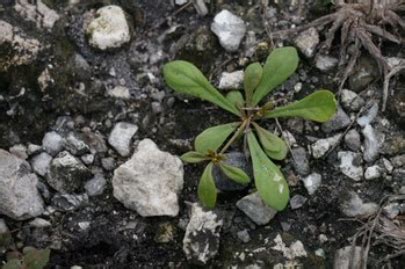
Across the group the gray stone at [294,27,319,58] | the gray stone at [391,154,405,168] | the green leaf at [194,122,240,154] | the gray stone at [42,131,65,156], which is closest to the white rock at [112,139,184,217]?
the green leaf at [194,122,240,154]

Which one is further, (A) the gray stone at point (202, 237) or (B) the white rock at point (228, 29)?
(B) the white rock at point (228, 29)

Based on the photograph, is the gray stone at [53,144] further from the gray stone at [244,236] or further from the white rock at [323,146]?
the white rock at [323,146]

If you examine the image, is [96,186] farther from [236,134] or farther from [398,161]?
[398,161]

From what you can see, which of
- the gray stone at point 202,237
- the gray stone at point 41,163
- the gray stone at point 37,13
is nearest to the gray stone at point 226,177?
the gray stone at point 202,237

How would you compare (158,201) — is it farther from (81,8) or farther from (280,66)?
(81,8)

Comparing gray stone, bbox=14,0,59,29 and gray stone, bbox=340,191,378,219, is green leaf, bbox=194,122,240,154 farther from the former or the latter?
gray stone, bbox=14,0,59,29

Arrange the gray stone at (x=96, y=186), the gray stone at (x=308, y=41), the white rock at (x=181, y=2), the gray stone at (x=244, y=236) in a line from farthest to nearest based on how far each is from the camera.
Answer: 1. the white rock at (x=181, y=2)
2. the gray stone at (x=308, y=41)
3. the gray stone at (x=96, y=186)
4. the gray stone at (x=244, y=236)

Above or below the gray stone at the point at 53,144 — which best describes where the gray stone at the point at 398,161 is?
below

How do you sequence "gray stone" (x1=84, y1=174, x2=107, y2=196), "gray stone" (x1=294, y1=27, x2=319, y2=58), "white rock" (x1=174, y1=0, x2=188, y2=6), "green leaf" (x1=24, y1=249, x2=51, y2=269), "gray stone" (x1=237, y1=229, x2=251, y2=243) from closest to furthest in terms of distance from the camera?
1. "green leaf" (x1=24, y1=249, x2=51, y2=269)
2. "gray stone" (x1=237, y1=229, x2=251, y2=243)
3. "gray stone" (x1=84, y1=174, x2=107, y2=196)
4. "gray stone" (x1=294, y1=27, x2=319, y2=58)
5. "white rock" (x1=174, y1=0, x2=188, y2=6)
